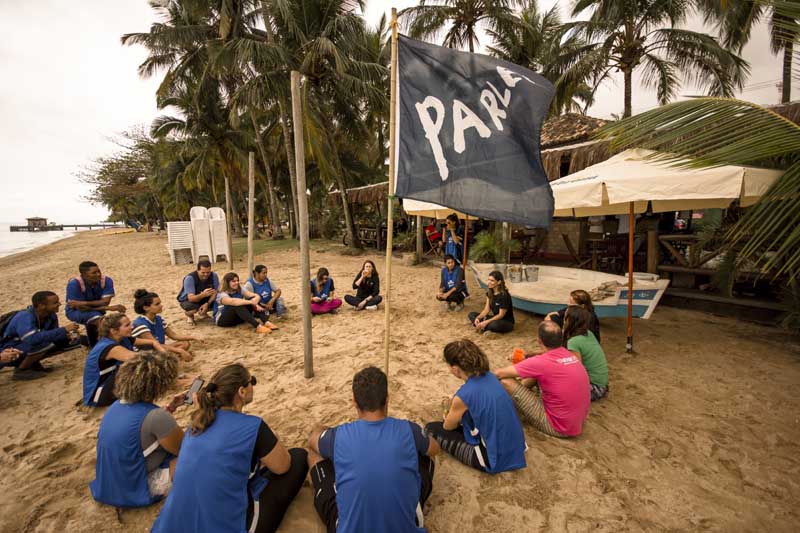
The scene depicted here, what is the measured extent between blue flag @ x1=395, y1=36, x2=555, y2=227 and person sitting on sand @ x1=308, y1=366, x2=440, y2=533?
58.6 inches

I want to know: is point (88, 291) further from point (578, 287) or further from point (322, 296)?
point (578, 287)

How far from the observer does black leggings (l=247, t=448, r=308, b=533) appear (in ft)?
6.15

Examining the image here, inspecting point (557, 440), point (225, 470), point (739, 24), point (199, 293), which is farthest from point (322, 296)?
point (739, 24)

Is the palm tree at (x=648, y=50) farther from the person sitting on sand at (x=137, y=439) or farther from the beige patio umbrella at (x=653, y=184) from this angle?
the person sitting on sand at (x=137, y=439)

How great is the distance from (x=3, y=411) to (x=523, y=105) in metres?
5.68

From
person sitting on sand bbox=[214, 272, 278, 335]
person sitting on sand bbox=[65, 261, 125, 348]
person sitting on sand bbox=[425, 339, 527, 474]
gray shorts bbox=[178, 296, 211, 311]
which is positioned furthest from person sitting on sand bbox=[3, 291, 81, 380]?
person sitting on sand bbox=[425, 339, 527, 474]

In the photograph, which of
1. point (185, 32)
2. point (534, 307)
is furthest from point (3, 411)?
point (185, 32)

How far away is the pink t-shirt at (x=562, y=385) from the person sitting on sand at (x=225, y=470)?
6.34ft

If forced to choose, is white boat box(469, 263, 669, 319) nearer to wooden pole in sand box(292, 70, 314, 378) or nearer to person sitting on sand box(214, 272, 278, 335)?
wooden pole in sand box(292, 70, 314, 378)

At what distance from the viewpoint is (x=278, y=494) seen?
199 centimetres

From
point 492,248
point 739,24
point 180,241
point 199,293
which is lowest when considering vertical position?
point 199,293

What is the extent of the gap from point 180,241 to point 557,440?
13.8m

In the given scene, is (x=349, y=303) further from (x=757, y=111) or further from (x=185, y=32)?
(x=185, y=32)

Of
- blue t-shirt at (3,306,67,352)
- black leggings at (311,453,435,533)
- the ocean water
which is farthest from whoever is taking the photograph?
the ocean water
